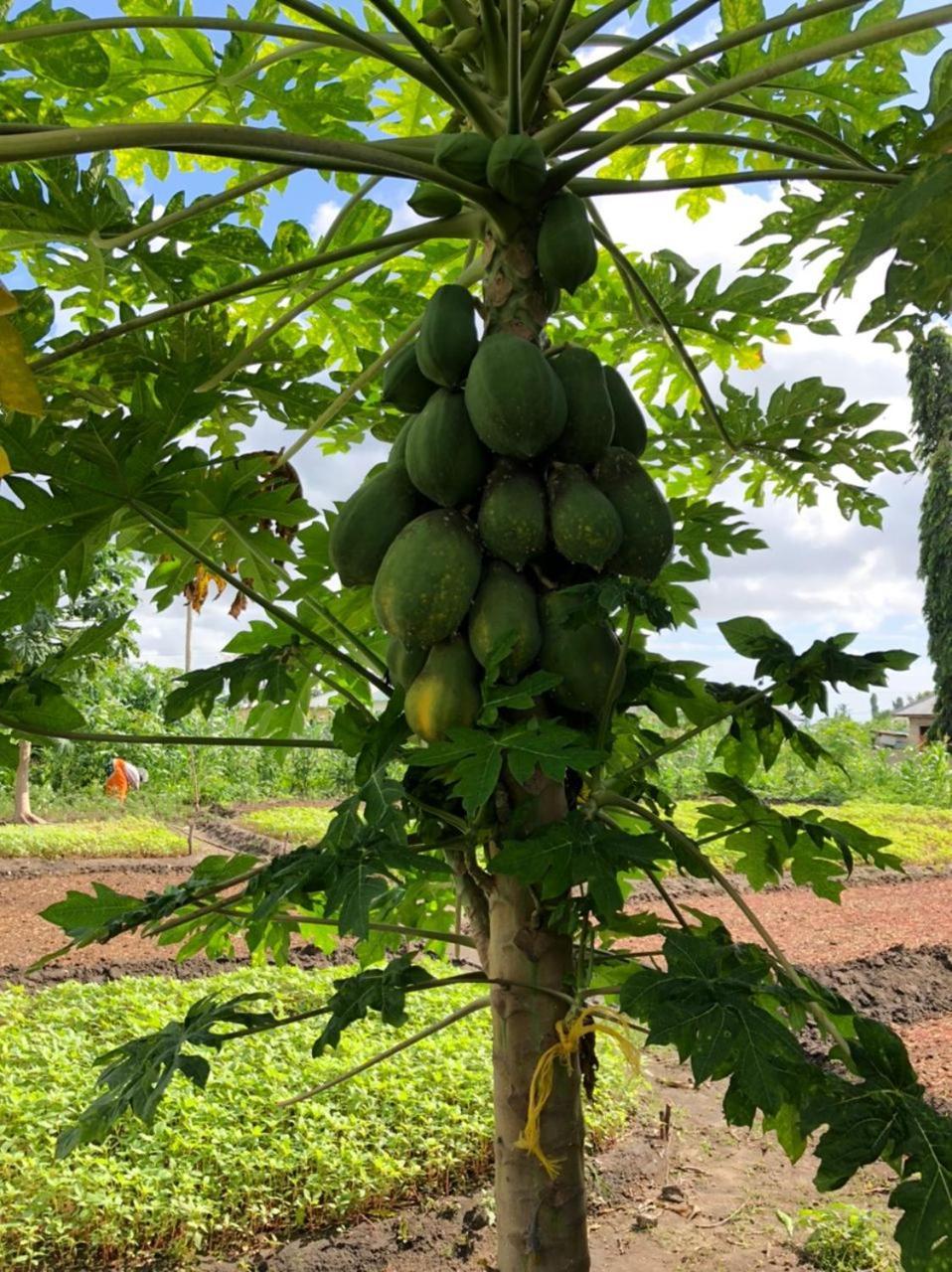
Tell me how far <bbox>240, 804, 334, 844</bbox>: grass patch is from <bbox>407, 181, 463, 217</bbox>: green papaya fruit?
11.2 m

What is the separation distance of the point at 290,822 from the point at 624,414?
13380 millimetres

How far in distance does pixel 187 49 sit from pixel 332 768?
60.7ft

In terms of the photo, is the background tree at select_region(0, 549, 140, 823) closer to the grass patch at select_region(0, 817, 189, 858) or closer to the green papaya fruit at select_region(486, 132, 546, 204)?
the grass patch at select_region(0, 817, 189, 858)

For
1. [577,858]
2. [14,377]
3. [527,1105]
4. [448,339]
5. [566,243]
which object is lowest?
[527,1105]

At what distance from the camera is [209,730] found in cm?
2214

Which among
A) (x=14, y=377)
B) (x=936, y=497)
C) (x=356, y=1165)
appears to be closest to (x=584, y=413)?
(x=14, y=377)

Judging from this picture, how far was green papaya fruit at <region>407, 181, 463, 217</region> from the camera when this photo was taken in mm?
1488

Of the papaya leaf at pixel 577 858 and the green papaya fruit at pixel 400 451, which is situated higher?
the green papaya fruit at pixel 400 451

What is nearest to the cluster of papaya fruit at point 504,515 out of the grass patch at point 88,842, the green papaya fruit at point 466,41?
the green papaya fruit at point 466,41

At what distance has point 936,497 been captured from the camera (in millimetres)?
26703

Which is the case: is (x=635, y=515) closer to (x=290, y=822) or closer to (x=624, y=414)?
(x=624, y=414)

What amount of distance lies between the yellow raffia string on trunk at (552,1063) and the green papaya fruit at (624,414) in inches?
29.7

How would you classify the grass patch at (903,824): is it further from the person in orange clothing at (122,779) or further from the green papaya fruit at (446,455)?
the green papaya fruit at (446,455)

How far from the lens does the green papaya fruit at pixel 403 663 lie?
139 cm
